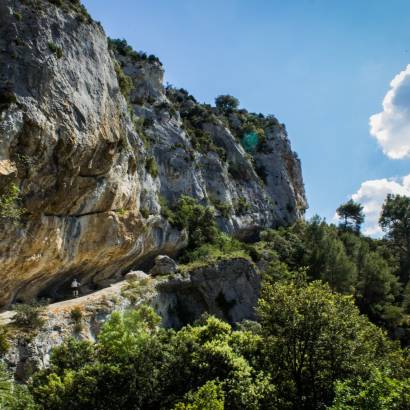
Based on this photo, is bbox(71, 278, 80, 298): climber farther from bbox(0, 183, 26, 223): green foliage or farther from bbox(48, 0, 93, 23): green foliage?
bbox(48, 0, 93, 23): green foliage

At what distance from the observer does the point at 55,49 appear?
2244cm

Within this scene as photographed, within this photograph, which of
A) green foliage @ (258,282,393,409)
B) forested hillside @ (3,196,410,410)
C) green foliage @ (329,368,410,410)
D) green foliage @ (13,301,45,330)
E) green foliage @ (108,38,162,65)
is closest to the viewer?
green foliage @ (329,368,410,410)

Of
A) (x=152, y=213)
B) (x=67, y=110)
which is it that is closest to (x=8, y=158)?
(x=67, y=110)

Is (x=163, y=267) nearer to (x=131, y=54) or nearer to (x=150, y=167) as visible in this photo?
(x=150, y=167)

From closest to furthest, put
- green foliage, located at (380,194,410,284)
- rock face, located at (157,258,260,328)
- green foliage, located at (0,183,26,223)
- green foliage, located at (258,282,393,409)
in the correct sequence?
green foliage, located at (258,282,393,409), green foliage, located at (0,183,26,223), rock face, located at (157,258,260,328), green foliage, located at (380,194,410,284)

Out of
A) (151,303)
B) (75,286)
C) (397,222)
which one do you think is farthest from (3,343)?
(397,222)

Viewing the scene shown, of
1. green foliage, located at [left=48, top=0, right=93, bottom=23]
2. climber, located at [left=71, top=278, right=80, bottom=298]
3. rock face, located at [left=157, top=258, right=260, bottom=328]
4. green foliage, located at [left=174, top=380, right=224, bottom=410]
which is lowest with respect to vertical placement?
green foliage, located at [left=174, top=380, right=224, bottom=410]

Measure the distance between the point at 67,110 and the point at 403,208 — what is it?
223 feet

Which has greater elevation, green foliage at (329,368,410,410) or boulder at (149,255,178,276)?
boulder at (149,255,178,276)

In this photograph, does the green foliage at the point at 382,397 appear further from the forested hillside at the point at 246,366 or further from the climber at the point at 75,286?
the climber at the point at 75,286

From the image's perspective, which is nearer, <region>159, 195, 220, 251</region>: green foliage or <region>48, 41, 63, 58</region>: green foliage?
<region>48, 41, 63, 58</region>: green foliage

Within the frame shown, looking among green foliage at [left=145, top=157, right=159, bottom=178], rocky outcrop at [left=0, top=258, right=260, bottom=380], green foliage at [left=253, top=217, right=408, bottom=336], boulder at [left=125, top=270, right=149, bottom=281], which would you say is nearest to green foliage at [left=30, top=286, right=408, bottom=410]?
rocky outcrop at [left=0, top=258, right=260, bottom=380]

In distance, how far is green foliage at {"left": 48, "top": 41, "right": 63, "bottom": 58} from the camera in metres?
22.3

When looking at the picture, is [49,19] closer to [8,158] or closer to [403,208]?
[8,158]
